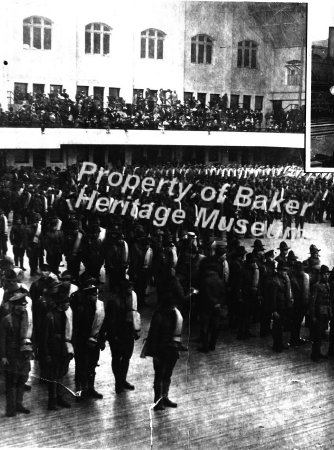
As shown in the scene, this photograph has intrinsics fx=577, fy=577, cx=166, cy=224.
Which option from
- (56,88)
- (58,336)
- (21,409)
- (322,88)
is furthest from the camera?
(56,88)

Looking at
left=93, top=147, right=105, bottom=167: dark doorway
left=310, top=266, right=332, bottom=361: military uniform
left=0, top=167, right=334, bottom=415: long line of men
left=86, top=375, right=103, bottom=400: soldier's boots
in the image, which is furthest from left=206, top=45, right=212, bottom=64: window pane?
left=86, top=375, right=103, bottom=400: soldier's boots

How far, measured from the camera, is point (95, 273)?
9.77 metres

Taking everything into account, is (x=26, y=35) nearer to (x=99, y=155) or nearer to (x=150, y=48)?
(x=150, y=48)

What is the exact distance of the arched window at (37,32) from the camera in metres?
7.79

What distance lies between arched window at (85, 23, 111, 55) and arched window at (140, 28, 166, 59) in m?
0.55

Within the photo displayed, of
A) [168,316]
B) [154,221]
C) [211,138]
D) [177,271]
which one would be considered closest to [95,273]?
[177,271]

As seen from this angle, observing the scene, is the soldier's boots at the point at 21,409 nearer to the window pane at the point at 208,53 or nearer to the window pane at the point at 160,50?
the window pane at the point at 160,50

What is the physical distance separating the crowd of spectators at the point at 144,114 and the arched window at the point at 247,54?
3.04 feet

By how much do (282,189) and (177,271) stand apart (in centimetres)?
433

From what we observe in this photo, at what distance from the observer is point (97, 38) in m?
9.03

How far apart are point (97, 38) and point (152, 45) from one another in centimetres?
87

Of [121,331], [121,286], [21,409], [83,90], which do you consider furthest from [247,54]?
[21,409]

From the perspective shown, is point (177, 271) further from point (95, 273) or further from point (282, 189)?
point (282, 189)

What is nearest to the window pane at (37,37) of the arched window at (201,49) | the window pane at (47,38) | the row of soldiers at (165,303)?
the window pane at (47,38)
